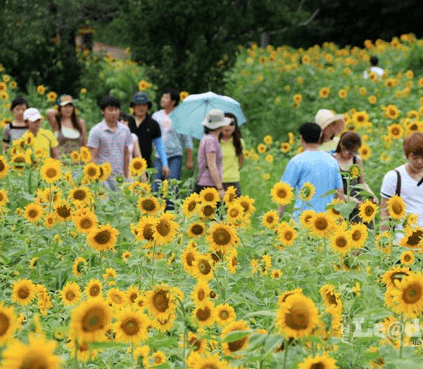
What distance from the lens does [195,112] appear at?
8.91 meters

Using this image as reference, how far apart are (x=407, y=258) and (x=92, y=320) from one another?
211cm

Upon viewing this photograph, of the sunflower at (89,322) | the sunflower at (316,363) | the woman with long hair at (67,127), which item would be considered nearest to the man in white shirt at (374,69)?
the woman with long hair at (67,127)

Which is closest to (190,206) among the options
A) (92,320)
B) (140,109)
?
(92,320)

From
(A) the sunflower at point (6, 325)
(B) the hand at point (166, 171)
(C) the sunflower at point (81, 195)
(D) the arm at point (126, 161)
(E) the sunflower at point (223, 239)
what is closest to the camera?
(A) the sunflower at point (6, 325)

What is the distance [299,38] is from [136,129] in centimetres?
1933

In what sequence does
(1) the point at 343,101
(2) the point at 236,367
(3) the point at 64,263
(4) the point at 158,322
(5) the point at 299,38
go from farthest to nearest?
(5) the point at 299,38
(1) the point at 343,101
(3) the point at 64,263
(4) the point at 158,322
(2) the point at 236,367

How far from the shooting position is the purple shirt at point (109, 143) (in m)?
7.34

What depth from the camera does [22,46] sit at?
15.3 metres

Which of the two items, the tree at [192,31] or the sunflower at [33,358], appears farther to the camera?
the tree at [192,31]

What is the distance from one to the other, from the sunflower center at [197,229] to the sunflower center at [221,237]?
22.1 inches

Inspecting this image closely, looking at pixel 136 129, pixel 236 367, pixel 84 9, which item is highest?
pixel 84 9

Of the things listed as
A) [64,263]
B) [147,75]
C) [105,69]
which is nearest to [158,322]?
[64,263]

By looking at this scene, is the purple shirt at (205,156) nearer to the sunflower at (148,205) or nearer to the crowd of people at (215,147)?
the crowd of people at (215,147)

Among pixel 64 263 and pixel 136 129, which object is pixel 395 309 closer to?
pixel 64 263
